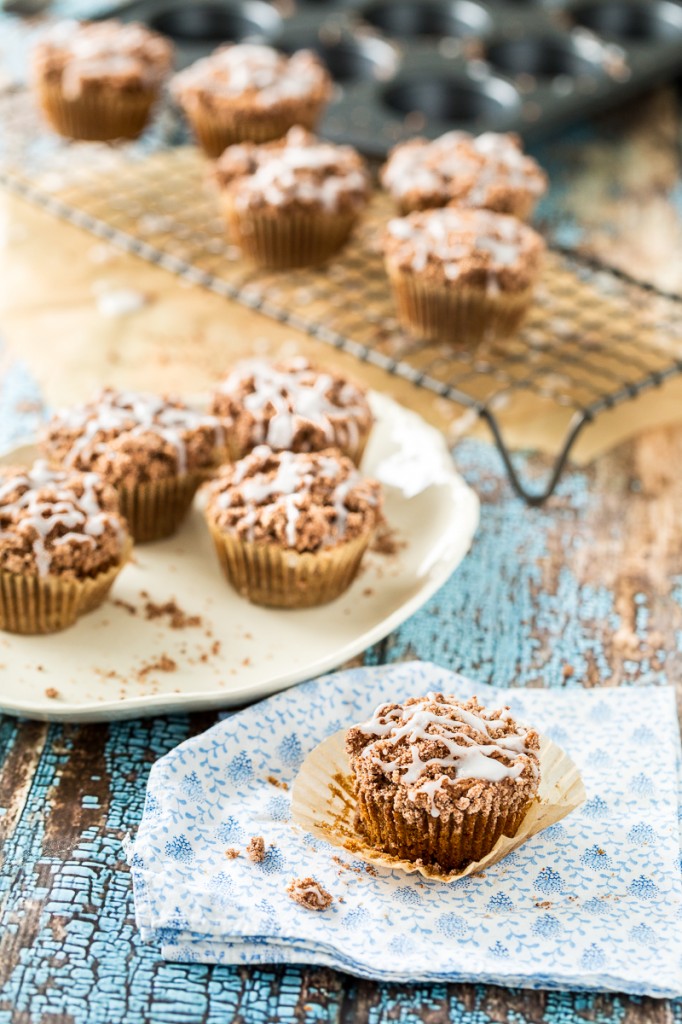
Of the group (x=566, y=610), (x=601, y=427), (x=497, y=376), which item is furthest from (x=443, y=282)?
(x=566, y=610)

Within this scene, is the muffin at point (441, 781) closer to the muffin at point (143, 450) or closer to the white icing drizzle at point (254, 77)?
the muffin at point (143, 450)

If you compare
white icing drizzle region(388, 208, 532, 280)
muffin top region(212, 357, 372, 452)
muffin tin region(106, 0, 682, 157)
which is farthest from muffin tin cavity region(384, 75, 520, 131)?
muffin top region(212, 357, 372, 452)

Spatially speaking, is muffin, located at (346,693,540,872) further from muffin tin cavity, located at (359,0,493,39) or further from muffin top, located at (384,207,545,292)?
muffin tin cavity, located at (359,0,493,39)

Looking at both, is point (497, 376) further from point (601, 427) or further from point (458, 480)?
point (458, 480)

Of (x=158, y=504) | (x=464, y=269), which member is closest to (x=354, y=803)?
(x=158, y=504)

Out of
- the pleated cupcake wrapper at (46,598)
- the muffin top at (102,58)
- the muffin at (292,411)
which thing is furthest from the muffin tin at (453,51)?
the pleated cupcake wrapper at (46,598)

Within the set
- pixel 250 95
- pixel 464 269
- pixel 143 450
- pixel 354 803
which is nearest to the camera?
pixel 354 803

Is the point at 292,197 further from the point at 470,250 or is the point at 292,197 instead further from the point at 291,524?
the point at 291,524
